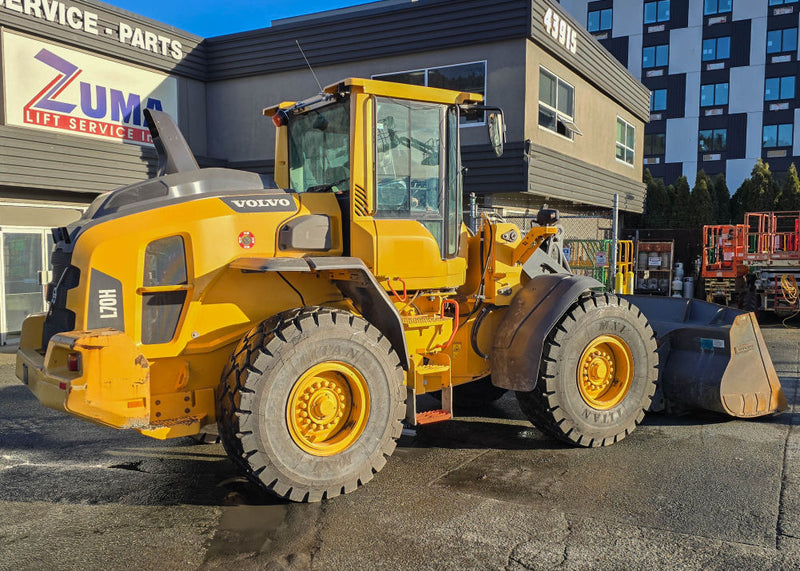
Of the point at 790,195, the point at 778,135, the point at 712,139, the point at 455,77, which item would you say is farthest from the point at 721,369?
the point at 712,139

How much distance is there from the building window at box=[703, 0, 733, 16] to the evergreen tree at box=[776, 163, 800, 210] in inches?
696

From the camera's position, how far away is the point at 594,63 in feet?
51.4

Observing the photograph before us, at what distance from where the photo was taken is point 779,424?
6.14m

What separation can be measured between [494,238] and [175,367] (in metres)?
2.77

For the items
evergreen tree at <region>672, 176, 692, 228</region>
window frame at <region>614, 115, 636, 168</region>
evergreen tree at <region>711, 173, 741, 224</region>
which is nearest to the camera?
window frame at <region>614, 115, 636, 168</region>

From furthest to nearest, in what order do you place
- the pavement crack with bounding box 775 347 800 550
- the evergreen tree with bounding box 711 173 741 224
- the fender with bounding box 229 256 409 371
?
1. the evergreen tree with bounding box 711 173 741 224
2. the fender with bounding box 229 256 409 371
3. the pavement crack with bounding box 775 347 800 550

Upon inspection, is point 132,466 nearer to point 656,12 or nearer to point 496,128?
point 496,128

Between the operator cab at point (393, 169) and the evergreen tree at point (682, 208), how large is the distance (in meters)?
22.6

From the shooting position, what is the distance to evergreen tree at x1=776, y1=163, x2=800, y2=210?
2478 centimetres

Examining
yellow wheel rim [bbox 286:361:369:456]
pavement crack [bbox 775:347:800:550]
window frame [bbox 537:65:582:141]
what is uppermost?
window frame [bbox 537:65:582:141]

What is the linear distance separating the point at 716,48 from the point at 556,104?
3042 centimetres

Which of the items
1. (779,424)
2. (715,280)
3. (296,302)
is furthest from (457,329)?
(715,280)

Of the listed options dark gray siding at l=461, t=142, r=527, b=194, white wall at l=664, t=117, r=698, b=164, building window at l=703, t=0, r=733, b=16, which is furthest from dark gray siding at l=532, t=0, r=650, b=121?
building window at l=703, t=0, r=733, b=16

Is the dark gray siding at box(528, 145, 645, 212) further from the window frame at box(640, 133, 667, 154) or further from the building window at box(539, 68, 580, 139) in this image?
the window frame at box(640, 133, 667, 154)
